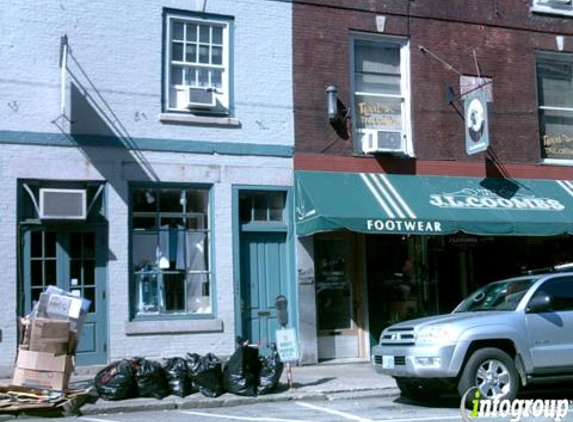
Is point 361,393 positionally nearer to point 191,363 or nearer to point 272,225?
point 191,363

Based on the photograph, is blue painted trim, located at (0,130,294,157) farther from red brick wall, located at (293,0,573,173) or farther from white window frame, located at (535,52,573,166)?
white window frame, located at (535,52,573,166)

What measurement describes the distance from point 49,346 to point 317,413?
147 inches

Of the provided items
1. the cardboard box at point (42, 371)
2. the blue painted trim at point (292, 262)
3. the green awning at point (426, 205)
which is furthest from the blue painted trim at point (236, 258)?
the cardboard box at point (42, 371)

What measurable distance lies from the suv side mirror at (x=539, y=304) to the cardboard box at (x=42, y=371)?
6.25 metres

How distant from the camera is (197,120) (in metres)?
14.4

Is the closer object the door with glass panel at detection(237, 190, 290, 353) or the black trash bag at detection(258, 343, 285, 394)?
the black trash bag at detection(258, 343, 285, 394)

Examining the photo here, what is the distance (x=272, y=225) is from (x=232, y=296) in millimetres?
1545

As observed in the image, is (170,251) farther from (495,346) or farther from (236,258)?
(495,346)

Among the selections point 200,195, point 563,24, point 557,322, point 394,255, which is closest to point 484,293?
point 557,322

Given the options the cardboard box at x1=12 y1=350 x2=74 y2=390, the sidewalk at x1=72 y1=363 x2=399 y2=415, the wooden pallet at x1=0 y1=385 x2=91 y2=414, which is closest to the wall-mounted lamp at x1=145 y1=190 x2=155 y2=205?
the sidewalk at x1=72 y1=363 x2=399 y2=415

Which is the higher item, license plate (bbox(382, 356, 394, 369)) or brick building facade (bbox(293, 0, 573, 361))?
brick building facade (bbox(293, 0, 573, 361))

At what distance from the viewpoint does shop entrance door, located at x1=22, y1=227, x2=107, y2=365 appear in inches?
519

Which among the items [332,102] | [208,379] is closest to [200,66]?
[332,102]

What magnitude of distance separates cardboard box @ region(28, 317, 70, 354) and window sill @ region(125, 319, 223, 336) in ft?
8.20
